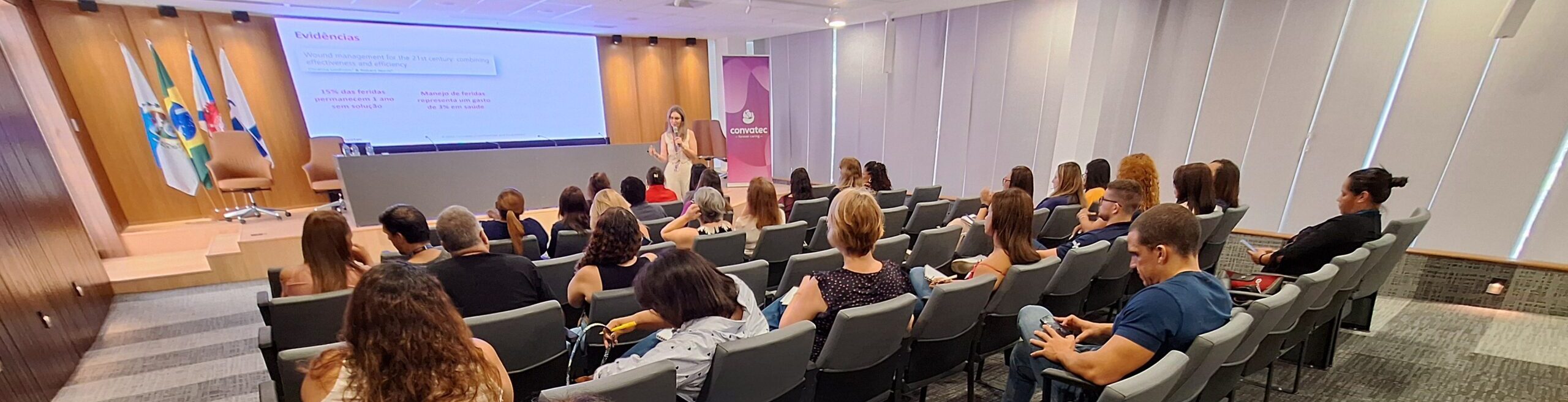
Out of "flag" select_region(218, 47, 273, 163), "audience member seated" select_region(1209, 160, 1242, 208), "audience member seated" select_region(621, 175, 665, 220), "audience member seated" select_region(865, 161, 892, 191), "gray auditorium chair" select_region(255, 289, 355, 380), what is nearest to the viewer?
"gray auditorium chair" select_region(255, 289, 355, 380)

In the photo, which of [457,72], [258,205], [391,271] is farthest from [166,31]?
[391,271]

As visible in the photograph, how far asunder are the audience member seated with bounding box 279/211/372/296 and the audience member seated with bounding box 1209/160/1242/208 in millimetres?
4911

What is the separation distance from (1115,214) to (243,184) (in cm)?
819

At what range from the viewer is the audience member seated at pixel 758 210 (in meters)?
3.44

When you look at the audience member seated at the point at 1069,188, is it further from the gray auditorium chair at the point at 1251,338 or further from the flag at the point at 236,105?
the flag at the point at 236,105

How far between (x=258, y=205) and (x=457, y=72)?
9.14 ft

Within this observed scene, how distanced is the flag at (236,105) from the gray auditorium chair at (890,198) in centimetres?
700

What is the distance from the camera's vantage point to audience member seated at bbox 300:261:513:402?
1.13 m

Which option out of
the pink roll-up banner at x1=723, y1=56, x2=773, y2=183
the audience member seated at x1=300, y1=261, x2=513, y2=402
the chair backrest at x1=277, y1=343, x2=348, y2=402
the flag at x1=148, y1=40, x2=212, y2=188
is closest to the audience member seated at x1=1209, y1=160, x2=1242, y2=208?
the audience member seated at x1=300, y1=261, x2=513, y2=402

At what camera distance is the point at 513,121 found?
26.4ft

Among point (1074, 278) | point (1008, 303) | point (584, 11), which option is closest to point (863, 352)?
point (1008, 303)

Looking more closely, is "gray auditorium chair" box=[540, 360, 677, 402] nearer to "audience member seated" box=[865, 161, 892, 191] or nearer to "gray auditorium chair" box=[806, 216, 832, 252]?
"gray auditorium chair" box=[806, 216, 832, 252]

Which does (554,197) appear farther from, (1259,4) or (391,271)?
(1259,4)

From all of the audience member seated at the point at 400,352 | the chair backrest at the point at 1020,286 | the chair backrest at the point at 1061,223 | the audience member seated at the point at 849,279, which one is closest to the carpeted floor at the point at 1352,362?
the chair backrest at the point at 1020,286
